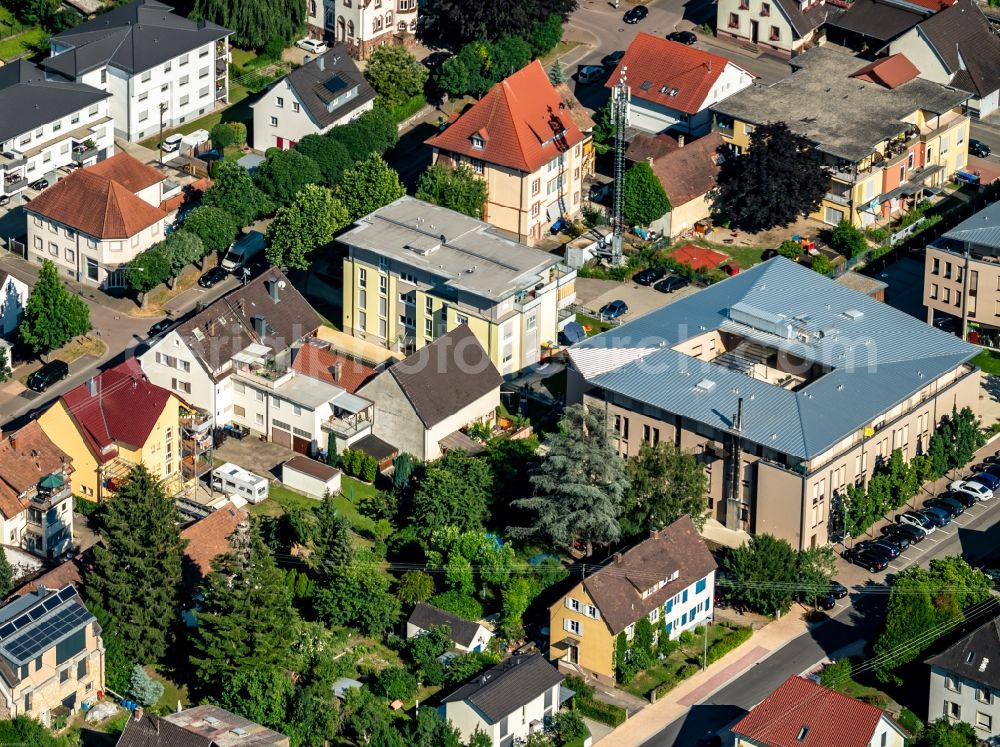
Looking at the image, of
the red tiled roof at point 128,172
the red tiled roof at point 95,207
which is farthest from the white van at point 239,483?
the red tiled roof at point 128,172

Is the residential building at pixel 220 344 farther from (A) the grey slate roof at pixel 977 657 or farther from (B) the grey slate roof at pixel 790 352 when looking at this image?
(A) the grey slate roof at pixel 977 657

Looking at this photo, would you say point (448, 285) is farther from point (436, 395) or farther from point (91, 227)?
point (91, 227)

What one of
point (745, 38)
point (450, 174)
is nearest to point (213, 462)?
point (450, 174)

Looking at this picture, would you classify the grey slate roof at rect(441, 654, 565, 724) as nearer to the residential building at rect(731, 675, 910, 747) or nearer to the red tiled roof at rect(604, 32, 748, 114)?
the residential building at rect(731, 675, 910, 747)

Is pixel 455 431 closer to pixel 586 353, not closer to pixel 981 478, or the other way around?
pixel 586 353

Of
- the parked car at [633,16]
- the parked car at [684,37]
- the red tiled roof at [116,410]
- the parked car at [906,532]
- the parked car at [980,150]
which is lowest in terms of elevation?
the parked car at [906,532]

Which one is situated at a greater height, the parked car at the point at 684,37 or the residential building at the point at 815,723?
the parked car at the point at 684,37

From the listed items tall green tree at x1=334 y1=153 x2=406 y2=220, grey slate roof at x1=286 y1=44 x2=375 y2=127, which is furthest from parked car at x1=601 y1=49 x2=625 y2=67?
tall green tree at x1=334 y1=153 x2=406 y2=220
